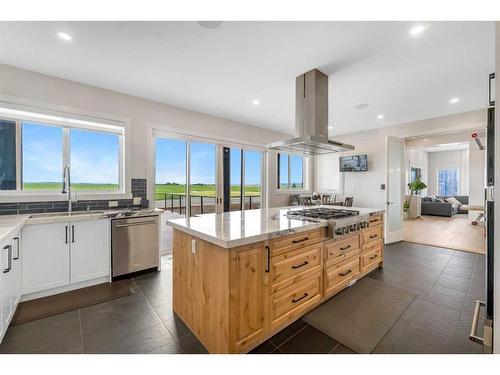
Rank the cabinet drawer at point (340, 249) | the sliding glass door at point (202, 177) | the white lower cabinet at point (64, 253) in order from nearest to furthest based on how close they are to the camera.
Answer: the cabinet drawer at point (340, 249), the white lower cabinet at point (64, 253), the sliding glass door at point (202, 177)

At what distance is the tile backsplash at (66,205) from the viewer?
2739 mm

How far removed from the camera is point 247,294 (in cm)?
156

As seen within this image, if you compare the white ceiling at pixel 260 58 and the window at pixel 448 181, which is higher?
the white ceiling at pixel 260 58

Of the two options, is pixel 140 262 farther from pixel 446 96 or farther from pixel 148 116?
pixel 446 96

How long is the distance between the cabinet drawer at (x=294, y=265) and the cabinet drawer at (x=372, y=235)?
105 centimetres

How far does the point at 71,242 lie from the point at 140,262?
0.85m

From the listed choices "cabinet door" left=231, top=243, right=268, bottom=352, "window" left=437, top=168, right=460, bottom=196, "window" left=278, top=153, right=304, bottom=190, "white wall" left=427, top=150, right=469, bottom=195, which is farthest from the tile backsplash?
"window" left=437, top=168, right=460, bottom=196

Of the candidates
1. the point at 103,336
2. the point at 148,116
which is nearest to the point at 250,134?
the point at 148,116

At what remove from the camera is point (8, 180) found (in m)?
2.80

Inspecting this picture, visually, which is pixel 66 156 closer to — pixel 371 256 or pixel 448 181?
pixel 371 256

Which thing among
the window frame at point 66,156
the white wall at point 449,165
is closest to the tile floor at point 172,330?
the window frame at point 66,156

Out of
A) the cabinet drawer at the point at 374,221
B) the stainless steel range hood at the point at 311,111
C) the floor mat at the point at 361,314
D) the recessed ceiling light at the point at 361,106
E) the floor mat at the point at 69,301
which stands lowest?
the floor mat at the point at 69,301

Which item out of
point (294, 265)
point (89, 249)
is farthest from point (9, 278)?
point (294, 265)

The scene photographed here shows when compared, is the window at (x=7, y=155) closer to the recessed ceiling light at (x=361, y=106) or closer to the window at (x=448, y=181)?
the recessed ceiling light at (x=361, y=106)
